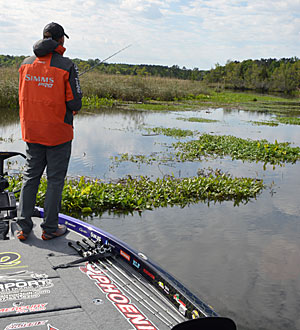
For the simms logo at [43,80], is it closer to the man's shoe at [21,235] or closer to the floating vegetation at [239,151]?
the man's shoe at [21,235]

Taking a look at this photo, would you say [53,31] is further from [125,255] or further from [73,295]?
[73,295]

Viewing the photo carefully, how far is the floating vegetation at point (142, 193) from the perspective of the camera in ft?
23.5

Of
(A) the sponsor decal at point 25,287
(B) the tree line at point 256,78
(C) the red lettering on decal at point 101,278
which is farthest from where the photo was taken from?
(B) the tree line at point 256,78

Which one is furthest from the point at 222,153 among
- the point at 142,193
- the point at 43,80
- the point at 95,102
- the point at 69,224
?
the point at 95,102

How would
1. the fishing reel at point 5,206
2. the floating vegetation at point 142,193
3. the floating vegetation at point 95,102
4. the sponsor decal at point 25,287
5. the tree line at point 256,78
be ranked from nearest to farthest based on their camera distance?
the sponsor decal at point 25,287
the fishing reel at point 5,206
the floating vegetation at point 142,193
the floating vegetation at point 95,102
the tree line at point 256,78

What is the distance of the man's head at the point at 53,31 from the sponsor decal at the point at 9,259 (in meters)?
2.27

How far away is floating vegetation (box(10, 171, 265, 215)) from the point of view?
7.18 m

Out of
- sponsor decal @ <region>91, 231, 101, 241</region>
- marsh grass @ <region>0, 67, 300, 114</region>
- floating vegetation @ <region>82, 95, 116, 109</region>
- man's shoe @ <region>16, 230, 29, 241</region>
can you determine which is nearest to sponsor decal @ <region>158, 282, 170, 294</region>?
sponsor decal @ <region>91, 231, 101, 241</region>

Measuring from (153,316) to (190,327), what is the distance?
0.66 m

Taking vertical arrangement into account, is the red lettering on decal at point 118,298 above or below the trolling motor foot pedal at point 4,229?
below

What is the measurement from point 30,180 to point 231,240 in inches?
141

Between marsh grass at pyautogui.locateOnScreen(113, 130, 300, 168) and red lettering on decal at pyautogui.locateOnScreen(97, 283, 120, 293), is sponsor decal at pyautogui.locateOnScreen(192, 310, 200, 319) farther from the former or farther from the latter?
marsh grass at pyautogui.locateOnScreen(113, 130, 300, 168)

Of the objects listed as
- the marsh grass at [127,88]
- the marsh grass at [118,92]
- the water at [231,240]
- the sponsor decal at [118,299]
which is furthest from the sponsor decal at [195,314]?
the marsh grass at [127,88]

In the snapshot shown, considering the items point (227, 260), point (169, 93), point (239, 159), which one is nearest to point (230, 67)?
point (169, 93)
